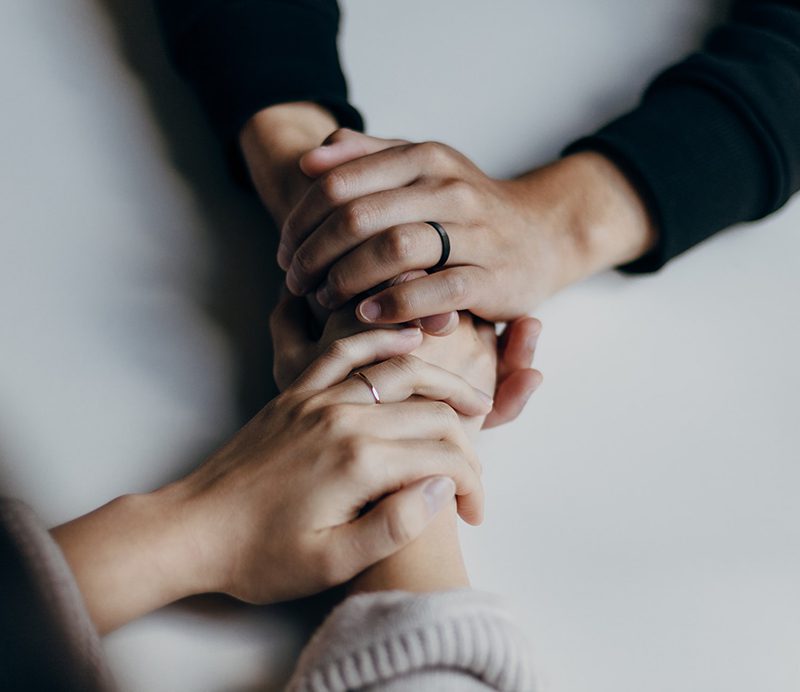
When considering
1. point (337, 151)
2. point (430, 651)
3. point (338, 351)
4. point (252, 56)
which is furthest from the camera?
point (252, 56)

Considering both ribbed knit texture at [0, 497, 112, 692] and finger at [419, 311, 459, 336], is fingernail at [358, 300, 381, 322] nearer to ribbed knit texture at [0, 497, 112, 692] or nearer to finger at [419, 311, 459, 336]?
finger at [419, 311, 459, 336]

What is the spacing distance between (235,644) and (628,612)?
311 millimetres

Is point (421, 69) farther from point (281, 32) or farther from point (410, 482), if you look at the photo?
point (410, 482)

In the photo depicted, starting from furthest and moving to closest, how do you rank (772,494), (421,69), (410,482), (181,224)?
(421,69), (181,224), (772,494), (410,482)

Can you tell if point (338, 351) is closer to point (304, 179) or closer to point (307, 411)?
point (307, 411)

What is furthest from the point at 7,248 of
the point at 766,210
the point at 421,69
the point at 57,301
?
the point at 766,210

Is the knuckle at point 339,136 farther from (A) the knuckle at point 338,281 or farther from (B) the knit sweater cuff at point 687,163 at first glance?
(B) the knit sweater cuff at point 687,163

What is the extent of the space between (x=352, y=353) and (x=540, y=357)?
215 mm

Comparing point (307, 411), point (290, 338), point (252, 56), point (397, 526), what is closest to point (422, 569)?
point (397, 526)

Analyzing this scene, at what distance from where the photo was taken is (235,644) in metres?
0.63

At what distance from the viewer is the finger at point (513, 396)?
79 cm

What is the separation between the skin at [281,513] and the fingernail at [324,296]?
13 centimetres

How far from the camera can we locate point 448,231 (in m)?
0.80

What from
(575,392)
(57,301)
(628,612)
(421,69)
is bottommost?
(628,612)
